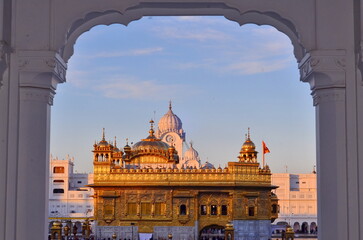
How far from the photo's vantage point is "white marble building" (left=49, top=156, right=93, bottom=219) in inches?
1684

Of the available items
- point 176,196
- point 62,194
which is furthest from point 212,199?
point 62,194

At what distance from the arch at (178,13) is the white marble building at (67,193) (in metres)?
36.4

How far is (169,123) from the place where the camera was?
39.8 metres

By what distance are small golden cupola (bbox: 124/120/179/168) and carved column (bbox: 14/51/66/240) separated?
1997cm

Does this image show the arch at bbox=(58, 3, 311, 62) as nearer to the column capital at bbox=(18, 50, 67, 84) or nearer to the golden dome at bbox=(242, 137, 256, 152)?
the column capital at bbox=(18, 50, 67, 84)

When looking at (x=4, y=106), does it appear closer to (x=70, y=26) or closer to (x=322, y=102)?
(x=70, y=26)

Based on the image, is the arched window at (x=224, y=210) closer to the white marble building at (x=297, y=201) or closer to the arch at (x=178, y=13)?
the white marble building at (x=297, y=201)

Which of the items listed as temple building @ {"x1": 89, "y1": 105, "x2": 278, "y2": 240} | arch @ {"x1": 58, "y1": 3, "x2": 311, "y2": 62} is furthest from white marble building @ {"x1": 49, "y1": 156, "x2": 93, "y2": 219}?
arch @ {"x1": 58, "y1": 3, "x2": 311, "y2": 62}

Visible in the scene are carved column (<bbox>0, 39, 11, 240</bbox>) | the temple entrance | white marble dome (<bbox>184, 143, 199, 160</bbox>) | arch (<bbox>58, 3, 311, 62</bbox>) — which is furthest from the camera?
white marble dome (<bbox>184, 143, 199, 160</bbox>)

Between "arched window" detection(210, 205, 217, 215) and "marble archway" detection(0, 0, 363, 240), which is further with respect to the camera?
"arched window" detection(210, 205, 217, 215)

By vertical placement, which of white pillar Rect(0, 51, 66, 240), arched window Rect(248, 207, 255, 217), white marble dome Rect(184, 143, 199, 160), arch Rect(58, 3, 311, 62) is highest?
white marble dome Rect(184, 143, 199, 160)

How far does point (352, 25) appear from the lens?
3.44m

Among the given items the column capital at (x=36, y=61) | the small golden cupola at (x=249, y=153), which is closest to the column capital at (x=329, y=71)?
the column capital at (x=36, y=61)

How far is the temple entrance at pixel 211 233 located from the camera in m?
22.6
